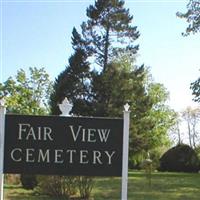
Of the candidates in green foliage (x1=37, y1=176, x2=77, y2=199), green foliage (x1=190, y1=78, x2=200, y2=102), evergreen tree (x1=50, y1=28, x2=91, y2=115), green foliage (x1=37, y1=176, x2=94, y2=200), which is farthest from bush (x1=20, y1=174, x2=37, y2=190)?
evergreen tree (x1=50, y1=28, x2=91, y2=115)

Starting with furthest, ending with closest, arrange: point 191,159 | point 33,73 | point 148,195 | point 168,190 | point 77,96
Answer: point 33,73, point 77,96, point 191,159, point 168,190, point 148,195

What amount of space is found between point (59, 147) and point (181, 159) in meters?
33.3

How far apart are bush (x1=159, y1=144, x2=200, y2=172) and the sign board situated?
3253 cm

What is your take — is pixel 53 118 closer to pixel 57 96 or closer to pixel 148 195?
pixel 148 195

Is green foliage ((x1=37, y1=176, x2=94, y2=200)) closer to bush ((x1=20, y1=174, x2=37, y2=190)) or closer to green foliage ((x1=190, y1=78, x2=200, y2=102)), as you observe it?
bush ((x1=20, y1=174, x2=37, y2=190))

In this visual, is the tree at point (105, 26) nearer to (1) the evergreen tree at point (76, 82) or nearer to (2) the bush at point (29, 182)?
(1) the evergreen tree at point (76, 82)

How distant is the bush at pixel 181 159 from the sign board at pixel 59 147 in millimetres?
32533

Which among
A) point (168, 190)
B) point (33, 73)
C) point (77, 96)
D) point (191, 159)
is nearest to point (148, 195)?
point (168, 190)

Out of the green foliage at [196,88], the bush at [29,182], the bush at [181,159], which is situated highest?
the green foliage at [196,88]

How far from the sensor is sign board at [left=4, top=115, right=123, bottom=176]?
6668 mm

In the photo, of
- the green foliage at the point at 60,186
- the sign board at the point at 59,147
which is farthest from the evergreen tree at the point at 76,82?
the sign board at the point at 59,147

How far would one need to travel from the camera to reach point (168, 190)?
20.5 m

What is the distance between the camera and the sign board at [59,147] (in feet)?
21.9

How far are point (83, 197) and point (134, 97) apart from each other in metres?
Answer: 27.0
